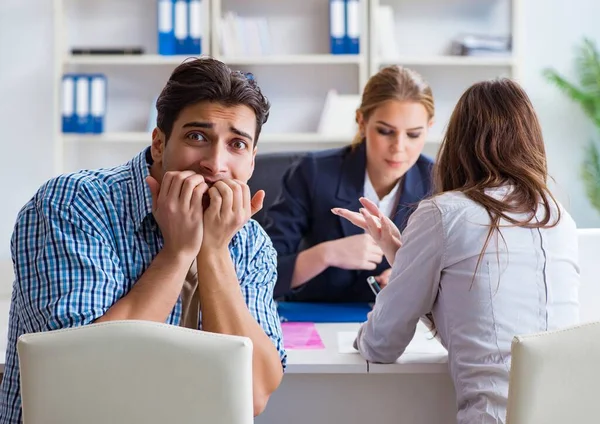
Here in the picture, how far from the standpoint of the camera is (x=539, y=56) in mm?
4492

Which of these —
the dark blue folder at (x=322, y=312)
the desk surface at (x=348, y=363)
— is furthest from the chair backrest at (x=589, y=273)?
the dark blue folder at (x=322, y=312)

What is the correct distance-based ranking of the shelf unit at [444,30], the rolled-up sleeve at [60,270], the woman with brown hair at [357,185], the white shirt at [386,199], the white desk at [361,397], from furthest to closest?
the shelf unit at [444,30], the white shirt at [386,199], the woman with brown hair at [357,185], the white desk at [361,397], the rolled-up sleeve at [60,270]

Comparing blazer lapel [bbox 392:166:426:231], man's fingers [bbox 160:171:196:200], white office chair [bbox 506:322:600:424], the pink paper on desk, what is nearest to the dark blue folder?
the pink paper on desk

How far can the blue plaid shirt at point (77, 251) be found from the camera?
1.39 metres

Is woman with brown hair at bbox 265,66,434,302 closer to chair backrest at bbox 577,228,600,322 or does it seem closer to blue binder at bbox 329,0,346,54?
chair backrest at bbox 577,228,600,322

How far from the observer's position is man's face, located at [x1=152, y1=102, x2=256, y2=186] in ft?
5.17

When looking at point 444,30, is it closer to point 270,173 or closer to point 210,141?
point 270,173

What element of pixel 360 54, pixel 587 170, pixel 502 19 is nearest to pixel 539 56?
pixel 502 19

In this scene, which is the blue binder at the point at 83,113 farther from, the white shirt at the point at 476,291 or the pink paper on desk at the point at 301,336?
the white shirt at the point at 476,291

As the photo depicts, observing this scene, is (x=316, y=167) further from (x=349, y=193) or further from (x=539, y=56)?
(x=539, y=56)

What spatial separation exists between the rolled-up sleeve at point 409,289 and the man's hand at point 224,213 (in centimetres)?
34

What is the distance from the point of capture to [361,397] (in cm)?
183

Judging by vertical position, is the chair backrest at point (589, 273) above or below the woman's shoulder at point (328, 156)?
below

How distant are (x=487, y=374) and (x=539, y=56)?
326cm
